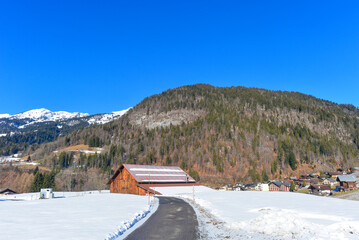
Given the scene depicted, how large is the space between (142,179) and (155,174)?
7.38 m

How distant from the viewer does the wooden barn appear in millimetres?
62062

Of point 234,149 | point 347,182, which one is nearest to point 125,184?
point 347,182

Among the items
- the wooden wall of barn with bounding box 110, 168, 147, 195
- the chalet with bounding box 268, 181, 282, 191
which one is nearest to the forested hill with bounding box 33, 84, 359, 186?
the chalet with bounding box 268, 181, 282, 191

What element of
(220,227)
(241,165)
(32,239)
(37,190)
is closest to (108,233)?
(32,239)

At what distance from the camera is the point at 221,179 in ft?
462

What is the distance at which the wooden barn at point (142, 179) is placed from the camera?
204 feet

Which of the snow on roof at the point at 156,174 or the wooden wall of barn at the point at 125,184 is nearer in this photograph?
the wooden wall of barn at the point at 125,184

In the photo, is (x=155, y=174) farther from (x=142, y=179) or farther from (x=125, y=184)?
(x=125, y=184)

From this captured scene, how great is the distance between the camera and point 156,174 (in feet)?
233

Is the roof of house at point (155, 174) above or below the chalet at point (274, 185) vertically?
above

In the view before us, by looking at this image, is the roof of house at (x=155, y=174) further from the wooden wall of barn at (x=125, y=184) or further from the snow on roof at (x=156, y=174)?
the wooden wall of barn at (x=125, y=184)

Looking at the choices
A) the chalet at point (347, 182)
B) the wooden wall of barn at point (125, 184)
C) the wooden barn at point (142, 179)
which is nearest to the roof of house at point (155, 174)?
the wooden barn at point (142, 179)

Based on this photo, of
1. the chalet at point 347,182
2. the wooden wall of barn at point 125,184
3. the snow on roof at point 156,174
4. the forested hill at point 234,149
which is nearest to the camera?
the wooden wall of barn at point 125,184

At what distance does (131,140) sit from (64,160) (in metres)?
52.8
